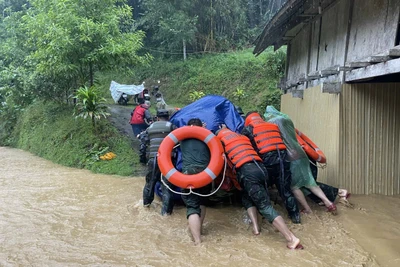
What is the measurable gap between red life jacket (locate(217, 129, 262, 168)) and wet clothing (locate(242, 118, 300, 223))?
0.24 meters

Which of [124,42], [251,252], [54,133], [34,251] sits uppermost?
[124,42]

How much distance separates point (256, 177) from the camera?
4.19 m

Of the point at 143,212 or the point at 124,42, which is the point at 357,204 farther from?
the point at 124,42

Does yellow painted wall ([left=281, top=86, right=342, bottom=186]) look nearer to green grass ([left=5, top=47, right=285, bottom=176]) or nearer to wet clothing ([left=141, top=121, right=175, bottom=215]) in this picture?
wet clothing ([left=141, top=121, right=175, bottom=215])

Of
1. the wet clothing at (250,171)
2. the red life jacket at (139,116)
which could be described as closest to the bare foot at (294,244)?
the wet clothing at (250,171)

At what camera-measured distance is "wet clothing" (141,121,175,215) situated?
5.19 meters

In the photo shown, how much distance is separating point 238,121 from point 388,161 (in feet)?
8.15

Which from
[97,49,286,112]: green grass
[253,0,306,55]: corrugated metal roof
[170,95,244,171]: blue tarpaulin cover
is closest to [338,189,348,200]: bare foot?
[170,95,244,171]: blue tarpaulin cover

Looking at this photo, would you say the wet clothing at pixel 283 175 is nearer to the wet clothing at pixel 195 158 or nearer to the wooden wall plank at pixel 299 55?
the wet clothing at pixel 195 158

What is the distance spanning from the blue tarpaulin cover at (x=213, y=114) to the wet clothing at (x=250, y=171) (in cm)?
129

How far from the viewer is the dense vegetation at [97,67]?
32.8 feet

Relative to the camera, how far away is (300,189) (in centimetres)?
493

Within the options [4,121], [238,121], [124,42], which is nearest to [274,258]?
[238,121]

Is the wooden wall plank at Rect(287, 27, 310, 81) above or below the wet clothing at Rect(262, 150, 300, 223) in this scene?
above
